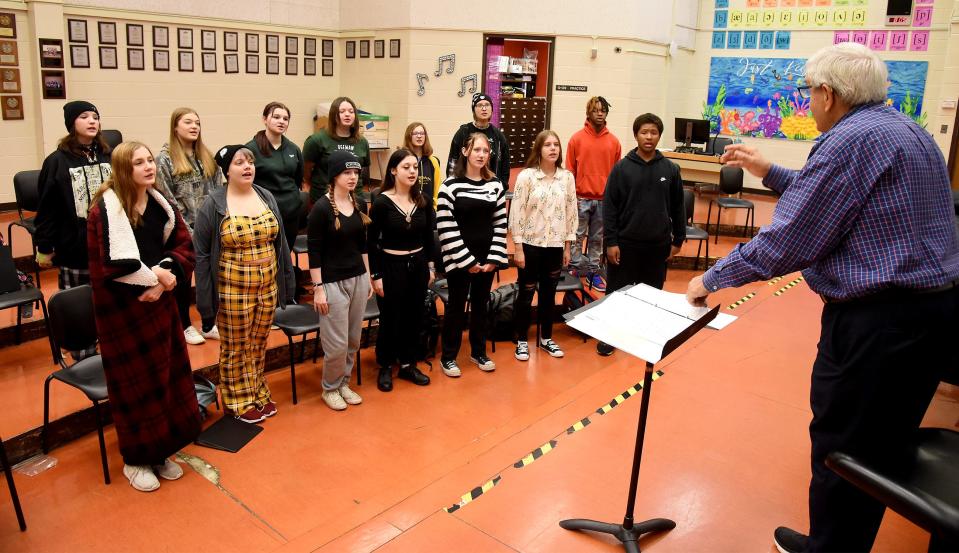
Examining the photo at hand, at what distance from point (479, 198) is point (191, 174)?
1860 millimetres

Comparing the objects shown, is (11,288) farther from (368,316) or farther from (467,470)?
(467,470)

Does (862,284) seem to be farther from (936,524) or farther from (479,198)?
(479,198)

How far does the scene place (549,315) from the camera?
17.9 ft

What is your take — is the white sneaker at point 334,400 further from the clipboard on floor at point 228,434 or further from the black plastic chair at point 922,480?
the black plastic chair at point 922,480

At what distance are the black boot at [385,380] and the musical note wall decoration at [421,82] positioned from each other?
19.1ft

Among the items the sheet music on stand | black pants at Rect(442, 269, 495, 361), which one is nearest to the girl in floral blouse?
black pants at Rect(442, 269, 495, 361)

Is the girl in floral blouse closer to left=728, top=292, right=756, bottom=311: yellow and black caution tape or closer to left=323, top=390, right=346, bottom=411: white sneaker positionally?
left=323, top=390, right=346, bottom=411: white sneaker

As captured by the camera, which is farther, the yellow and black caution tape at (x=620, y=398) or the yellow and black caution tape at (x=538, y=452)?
the yellow and black caution tape at (x=620, y=398)

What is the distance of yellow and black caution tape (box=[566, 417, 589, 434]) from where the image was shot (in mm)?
3885

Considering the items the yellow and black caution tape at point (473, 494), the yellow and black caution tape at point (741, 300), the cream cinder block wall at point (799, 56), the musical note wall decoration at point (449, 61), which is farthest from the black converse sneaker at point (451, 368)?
the cream cinder block wall at point (799, 56)

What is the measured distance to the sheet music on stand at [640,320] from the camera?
2299 millimetres

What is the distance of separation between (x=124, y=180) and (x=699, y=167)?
894cm

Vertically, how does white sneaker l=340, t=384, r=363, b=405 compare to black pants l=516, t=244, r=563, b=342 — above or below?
below

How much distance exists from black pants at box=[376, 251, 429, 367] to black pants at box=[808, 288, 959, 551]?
2651mm
